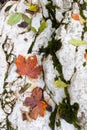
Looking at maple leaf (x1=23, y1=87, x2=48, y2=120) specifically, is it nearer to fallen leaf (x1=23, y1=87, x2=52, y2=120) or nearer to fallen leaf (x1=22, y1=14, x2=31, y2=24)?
fallen leaf (x1=23, y1=87, x2=52, y2=120)

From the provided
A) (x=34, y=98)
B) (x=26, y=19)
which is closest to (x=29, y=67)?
(x=34, y=98)

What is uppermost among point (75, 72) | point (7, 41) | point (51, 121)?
point (7, 41)

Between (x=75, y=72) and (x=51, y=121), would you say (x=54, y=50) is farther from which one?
(x=51, y=121)

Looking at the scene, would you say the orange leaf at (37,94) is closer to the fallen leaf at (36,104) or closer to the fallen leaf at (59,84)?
the fallen leaf at (36,104)

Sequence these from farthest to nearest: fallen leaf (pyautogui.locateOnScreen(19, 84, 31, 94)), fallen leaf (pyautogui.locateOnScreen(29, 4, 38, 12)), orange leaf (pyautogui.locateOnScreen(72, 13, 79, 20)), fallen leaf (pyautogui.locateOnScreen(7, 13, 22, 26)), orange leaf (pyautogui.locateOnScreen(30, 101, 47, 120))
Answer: fallen leaf (pyautogui.locateOnScreen(29, 4, 38, 12)) < fallen leaf (pyautogui.locateOnScreen(7, 13, 22, 26)) < orange leaf (pyautogui.locateOnScreen(72, 13, 79, 20)) < fallen leaf (pyautogui.locateOnScreen(19, 84, 31, 94)) < orange leaf (pyautogui.locateOnScreen(30, 101, 47, 120))

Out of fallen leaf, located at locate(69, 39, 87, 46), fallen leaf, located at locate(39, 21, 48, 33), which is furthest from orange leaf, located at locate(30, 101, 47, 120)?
fallen leaf, located at locate(39, 21, 48, 33)

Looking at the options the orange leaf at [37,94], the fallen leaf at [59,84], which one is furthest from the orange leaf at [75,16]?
the orange leaf at [37,94]

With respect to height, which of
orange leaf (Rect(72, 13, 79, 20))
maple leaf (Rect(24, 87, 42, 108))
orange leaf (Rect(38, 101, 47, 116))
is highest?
orange leaf (Rect(72, 13, 79, 20))

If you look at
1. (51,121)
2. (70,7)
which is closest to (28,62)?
(51,121)

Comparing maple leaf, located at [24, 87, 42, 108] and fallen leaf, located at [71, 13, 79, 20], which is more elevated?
fallen leaf, located at [71, 13, 79, 20]
